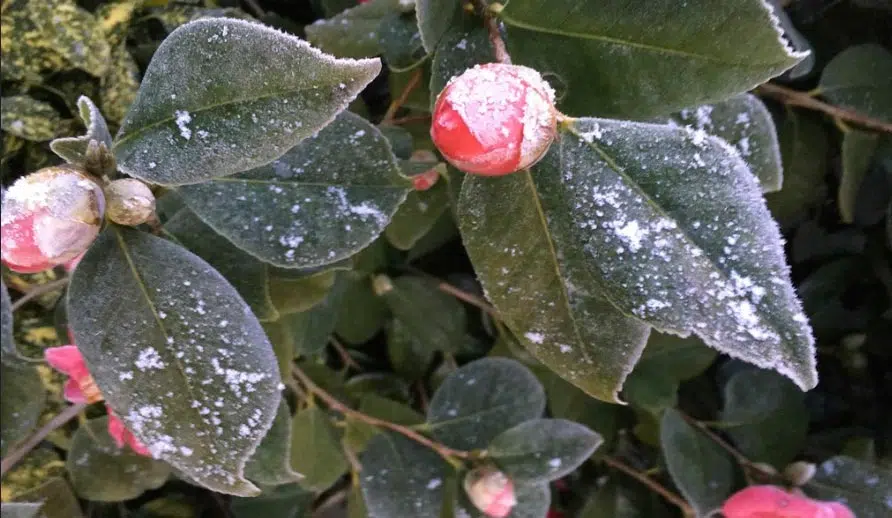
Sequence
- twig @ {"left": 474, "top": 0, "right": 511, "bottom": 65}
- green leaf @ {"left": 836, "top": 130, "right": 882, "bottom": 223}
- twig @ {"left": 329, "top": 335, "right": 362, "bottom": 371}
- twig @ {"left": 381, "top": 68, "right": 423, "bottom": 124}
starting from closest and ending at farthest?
twig @ {"left": 474, "top": 0, "right": 511, "bottom": 65}
twig @ {"left": 381, "top": 68, "right": 423, "bottom": 124}
green leaf @ {"left": 836, "top": 130, "right": 882, "bottom": 223}
twig @ {"left": 329, "top": 335, "right": 362, "bottom": 371}

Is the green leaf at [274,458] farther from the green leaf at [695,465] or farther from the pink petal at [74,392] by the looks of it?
the green leaf at [695,465]

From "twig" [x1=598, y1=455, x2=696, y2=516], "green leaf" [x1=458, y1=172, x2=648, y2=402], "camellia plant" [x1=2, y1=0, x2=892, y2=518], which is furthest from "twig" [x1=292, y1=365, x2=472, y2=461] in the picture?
"green leaf" [x1=458, y1=172, x2=648, y2=402]

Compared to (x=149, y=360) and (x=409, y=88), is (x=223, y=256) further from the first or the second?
(x=409, y=88)

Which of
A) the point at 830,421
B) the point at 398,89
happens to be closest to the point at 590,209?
the point at 398,89

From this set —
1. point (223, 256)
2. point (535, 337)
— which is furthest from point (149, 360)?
point (535, 337)

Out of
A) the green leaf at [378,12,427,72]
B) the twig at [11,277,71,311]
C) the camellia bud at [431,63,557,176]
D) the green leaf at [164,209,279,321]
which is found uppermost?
the camellia bud at [431,63,557,176]

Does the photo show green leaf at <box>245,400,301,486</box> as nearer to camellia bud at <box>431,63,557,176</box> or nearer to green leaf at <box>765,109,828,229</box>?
camellia bud at <box>431,63,557,176</box>
